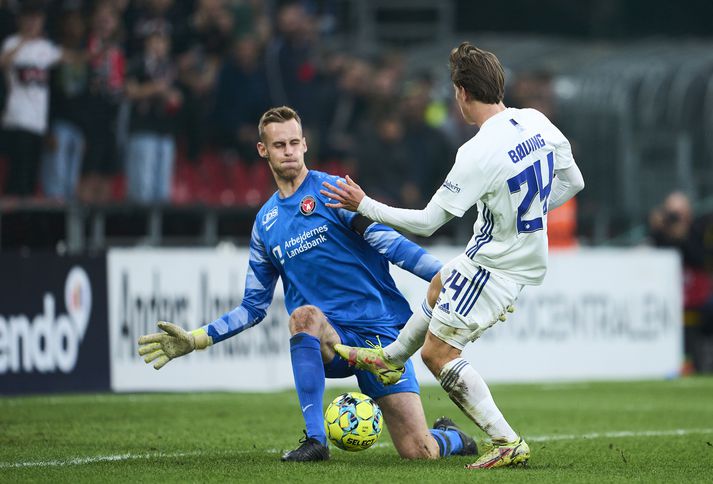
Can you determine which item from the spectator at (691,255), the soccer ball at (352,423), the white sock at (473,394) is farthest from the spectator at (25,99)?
the white sock at (473,394)

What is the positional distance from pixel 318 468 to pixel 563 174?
2000 millimetres

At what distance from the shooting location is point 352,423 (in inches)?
282

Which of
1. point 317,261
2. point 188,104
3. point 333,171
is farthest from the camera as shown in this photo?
point 333,171

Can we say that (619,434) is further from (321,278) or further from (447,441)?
(321,278)

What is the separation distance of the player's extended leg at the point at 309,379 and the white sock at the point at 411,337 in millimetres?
390

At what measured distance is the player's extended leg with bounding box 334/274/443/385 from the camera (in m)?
7.10

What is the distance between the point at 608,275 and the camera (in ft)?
51.6

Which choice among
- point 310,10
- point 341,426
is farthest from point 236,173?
point 341,426

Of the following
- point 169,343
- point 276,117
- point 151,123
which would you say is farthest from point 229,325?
point 151,123

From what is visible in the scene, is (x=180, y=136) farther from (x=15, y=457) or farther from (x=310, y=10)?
(x=15, y=457)

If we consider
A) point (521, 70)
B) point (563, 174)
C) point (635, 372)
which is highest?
point (521, 70)

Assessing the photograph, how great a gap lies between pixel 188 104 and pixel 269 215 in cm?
802

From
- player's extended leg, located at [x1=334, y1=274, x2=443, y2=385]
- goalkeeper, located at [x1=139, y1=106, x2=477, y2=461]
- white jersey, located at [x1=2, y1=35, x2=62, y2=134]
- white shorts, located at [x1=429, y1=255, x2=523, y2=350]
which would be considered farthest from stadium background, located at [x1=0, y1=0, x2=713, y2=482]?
white shorts, located at [x1=429, y1=255, x2=523, y2=350]

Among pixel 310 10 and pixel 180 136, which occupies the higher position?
pixel 310 10
